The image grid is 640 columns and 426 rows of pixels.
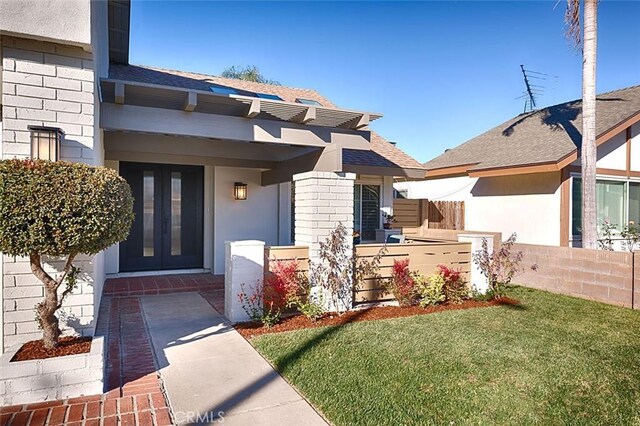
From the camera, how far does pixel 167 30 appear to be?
39.4 ft

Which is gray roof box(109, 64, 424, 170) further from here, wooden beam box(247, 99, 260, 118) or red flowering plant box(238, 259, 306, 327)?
red flowering plant box(238, 259, 306, 327)

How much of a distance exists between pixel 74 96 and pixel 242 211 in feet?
19.5

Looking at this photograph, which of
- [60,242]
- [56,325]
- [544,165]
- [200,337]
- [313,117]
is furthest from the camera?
[544,165]

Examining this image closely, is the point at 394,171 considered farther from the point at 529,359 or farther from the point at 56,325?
the point at 56,325

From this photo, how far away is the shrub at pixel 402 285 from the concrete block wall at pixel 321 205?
110cm

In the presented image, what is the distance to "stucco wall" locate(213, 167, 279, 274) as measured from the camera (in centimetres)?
966

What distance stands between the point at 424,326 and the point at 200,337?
3081 millimetres

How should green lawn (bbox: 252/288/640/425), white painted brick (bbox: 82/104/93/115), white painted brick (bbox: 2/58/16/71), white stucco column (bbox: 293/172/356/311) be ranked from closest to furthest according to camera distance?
green lawn (bbox: 252/288/640/425) → white painted brick (bbox: 2/58/16/71) → white painted brick (bbox: 82/104/93/115) → white stucco column (bbox: 293/172/356/311)

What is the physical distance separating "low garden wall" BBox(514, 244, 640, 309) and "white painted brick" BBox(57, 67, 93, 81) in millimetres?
8826

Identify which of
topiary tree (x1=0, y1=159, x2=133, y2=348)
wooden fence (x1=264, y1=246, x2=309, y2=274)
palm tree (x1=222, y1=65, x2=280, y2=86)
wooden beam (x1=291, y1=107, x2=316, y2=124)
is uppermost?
palm tree (x1=222, y1=65, x2=280, y2=86)

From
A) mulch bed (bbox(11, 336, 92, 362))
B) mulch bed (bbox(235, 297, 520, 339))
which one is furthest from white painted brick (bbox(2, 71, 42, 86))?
mulch bed (bbox(235, 297, 520, 339))

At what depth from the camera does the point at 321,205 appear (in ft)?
21.1

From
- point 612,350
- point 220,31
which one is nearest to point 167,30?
point 220,31

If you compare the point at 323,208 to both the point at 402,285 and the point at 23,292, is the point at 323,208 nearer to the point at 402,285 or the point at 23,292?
the point at 402,285
